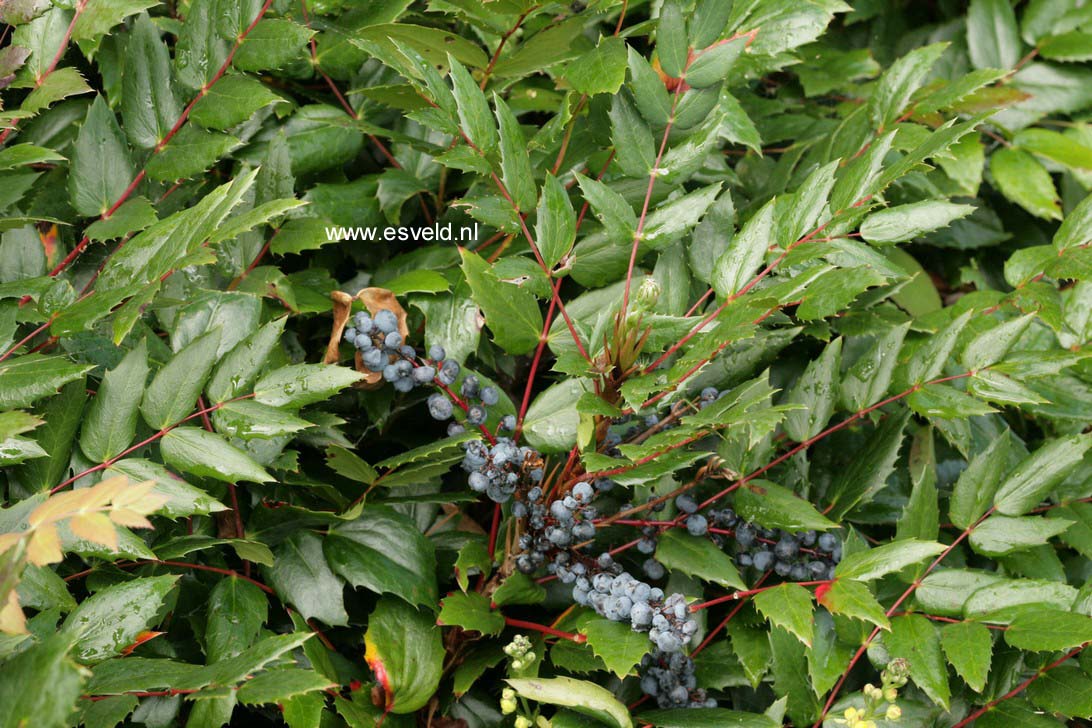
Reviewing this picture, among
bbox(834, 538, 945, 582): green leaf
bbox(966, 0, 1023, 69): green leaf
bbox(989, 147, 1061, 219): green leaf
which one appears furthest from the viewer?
bbox(966, 0, 1023, 69): green leaf

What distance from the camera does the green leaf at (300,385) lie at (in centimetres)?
86

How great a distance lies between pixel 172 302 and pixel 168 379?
0.28 ft

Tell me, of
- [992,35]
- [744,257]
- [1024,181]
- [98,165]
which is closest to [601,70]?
[744,257]

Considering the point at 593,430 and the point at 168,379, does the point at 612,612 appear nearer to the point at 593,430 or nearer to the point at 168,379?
the point at 593,430

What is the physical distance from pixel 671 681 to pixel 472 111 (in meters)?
0.57

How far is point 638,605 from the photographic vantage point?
83cm

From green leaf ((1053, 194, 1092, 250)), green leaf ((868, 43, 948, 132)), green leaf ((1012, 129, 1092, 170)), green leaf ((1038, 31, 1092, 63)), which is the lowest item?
green leaf ((1012, 129, 1092, 170))

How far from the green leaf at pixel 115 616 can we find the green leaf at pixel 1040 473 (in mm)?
802

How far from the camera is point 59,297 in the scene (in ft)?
2.88

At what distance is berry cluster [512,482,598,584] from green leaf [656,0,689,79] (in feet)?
1.33

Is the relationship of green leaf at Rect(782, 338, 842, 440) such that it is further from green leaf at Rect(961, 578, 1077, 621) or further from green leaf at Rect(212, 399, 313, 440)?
green leaf at Rect(212, 399, 313, 440)

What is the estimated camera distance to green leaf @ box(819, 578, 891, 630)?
0.80 m

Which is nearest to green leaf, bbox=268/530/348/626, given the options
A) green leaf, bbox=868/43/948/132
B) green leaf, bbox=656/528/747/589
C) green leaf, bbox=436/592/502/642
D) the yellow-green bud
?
green leaf, bbox=436/592/502/642

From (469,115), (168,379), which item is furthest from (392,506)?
(469,115)
